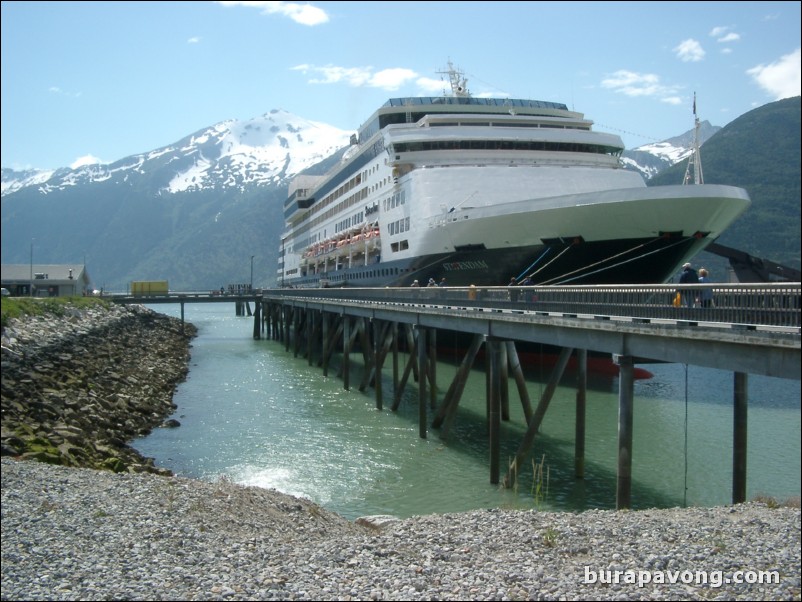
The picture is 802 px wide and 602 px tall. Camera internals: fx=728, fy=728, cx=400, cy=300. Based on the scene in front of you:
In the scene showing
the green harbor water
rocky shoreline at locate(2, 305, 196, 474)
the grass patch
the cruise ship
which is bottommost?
the green harbor water

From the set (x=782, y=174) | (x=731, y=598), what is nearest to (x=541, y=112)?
(x=782, y=174)

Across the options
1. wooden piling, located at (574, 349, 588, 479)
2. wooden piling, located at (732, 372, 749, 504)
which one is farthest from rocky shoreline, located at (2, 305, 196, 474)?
wooden piling, located at (732, 372, 749, 504)

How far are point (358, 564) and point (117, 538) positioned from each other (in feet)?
11.1

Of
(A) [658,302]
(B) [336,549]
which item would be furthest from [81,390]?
(A) [658,302]

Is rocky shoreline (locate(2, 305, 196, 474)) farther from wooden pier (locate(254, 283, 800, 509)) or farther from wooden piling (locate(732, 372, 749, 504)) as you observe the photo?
wooden piling (locate(732, 372, 749, 504))

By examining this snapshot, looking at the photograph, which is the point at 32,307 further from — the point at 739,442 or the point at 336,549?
the point at 739,442

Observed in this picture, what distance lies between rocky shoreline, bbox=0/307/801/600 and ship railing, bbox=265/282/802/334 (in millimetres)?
2675

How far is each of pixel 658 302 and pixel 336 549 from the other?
6200mm

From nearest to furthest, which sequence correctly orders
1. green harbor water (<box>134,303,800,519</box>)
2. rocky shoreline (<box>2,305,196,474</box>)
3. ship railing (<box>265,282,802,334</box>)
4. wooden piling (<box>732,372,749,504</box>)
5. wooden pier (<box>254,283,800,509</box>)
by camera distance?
1. ship railing (<box>265,282,802,334</box>)
2. wooden pier (<box>254,283,800,509</box>)
3. wooden piling (<box>732,372,749,504</box>)
4. green harbor water (<box>134,303,800,519</box>)
5. rocky shoreline (<box>2,305,196,474</box>)

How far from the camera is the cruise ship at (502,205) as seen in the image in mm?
23297

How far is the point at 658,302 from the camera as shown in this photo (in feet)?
37.6

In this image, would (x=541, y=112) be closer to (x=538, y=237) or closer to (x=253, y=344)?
(x=538, y=237)

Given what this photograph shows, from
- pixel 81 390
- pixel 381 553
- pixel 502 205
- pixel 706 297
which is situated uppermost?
pixel 502 205

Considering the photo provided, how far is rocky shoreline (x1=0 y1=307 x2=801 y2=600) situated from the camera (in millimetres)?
7775
